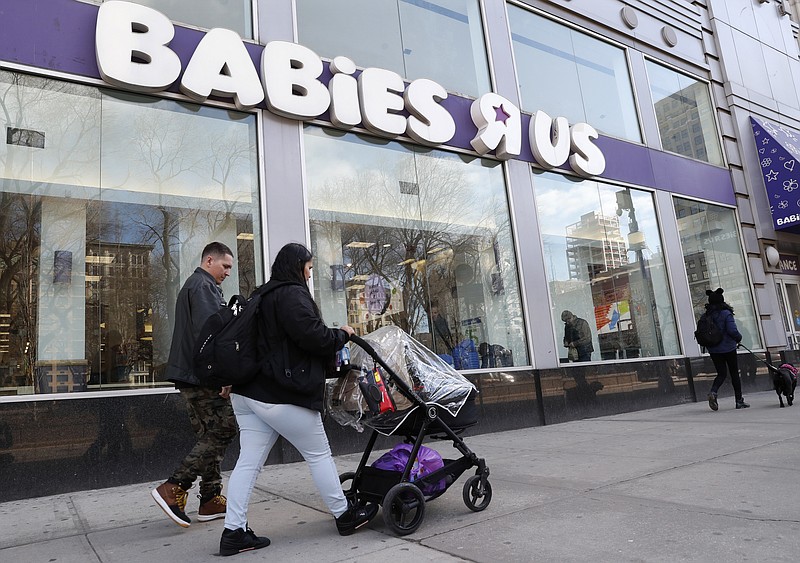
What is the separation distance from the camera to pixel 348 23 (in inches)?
335

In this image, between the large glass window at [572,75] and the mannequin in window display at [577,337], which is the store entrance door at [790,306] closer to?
the large glass window at [572,75]

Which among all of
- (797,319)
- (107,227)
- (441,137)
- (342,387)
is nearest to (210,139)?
(107,227)

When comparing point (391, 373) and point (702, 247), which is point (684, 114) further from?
point (391, 373)

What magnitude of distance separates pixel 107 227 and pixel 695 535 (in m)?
6.10

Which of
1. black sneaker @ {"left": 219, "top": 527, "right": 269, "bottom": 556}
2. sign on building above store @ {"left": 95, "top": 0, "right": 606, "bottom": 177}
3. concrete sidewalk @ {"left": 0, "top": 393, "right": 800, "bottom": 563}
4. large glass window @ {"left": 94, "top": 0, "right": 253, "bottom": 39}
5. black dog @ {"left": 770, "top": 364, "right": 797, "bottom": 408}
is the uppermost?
large glass window @ {"left": 94, "top": 0, "right": 253, "bottom": 39}

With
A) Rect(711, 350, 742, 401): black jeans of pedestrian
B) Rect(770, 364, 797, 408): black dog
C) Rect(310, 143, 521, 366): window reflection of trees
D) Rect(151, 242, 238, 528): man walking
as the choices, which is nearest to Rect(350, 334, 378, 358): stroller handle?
Rect(151, 242, 238, 528): man walking

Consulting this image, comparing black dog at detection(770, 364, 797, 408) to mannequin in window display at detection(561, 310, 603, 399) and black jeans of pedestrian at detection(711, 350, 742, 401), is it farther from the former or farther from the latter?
mannequin in window display at detection(561, 310, 603, 399)

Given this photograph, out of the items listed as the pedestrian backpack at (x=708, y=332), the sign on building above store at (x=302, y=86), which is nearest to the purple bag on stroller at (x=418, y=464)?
the sign on building above store at (x=302, y=86)

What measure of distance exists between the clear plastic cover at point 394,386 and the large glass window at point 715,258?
935cm

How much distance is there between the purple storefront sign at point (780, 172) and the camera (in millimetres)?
12805

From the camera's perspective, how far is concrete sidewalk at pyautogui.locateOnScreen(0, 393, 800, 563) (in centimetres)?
292

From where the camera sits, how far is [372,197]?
Answer: 27.7 ft

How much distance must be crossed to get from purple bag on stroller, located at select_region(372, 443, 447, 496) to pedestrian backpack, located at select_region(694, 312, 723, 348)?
271 inches

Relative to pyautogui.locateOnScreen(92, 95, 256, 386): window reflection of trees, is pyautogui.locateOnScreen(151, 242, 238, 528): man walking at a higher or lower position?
lower
